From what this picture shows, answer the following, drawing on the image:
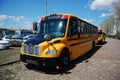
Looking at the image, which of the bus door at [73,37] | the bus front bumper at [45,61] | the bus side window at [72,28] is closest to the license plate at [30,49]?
the bus front bumper at [45,61]

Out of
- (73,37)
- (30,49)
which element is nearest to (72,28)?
(73,37)

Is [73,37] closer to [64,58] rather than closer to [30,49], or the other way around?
[64,58]

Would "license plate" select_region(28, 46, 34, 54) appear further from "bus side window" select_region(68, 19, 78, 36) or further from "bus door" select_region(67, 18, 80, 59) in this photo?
"bus side window" select_region(68, 19, 78, 36)

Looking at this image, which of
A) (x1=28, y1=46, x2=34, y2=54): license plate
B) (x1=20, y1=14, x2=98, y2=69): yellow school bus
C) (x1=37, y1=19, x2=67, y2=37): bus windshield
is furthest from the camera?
(x1=37, y1=19, x2=67, y2=37): bus windshield

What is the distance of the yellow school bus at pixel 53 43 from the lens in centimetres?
685

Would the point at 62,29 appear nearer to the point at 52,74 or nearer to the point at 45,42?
the point at 45,42

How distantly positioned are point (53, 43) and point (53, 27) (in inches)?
48.6

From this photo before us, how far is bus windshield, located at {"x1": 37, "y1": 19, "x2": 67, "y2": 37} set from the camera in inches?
311

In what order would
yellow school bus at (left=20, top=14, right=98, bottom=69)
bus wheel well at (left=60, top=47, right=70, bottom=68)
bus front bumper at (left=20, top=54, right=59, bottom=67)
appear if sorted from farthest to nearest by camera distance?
bus wheel well at (left=60, top=47, right=70, bottom=68), yellow school bus at (left=20, top=14, right=98, bottom=69), bus front bumper at (left=20, top=54, right=59, bottom=67)

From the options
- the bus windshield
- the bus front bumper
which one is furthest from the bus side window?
the bus front bumper

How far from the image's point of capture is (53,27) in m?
8.09

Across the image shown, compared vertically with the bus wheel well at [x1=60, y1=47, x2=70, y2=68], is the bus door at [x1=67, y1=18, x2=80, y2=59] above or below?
above

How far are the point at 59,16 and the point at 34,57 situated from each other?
2676 mm

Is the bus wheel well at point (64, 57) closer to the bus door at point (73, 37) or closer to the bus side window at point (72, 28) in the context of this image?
the bus door at point (73, 37)
